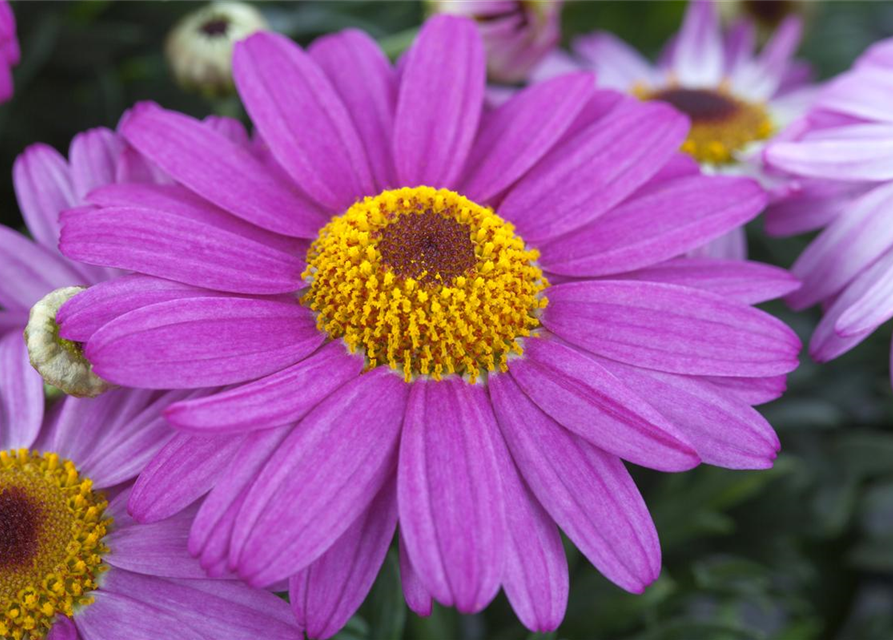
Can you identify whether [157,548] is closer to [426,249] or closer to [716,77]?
[426,249]

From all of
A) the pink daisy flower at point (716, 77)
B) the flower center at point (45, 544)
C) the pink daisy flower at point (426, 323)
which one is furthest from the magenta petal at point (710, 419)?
the pink daisy flower at point (716, 77)

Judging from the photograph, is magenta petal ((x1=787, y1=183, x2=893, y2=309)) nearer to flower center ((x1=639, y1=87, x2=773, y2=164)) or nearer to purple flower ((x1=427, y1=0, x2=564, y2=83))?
flower center ((x1=639, y1=87, x2=773, y2=164))

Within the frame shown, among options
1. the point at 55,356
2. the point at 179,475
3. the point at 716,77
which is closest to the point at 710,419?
the point at 179,475

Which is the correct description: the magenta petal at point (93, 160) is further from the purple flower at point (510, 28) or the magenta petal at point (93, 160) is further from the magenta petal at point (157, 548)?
the purple flower at point (510, 28)

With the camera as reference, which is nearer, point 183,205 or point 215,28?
point 183,205

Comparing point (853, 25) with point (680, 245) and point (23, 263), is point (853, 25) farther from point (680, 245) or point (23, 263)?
point (23, 263)

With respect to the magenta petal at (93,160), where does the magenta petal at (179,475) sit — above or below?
below
